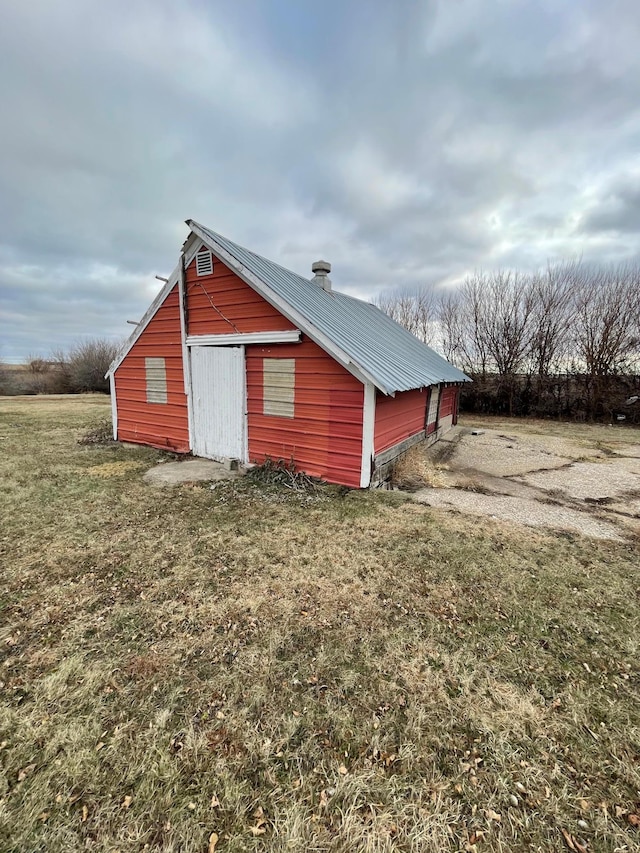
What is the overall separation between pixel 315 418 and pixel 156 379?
199 inches

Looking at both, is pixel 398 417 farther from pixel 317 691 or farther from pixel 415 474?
pixel 317 691

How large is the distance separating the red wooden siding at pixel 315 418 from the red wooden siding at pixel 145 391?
2479mm

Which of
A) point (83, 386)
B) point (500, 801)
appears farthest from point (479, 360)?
point (83, 386)

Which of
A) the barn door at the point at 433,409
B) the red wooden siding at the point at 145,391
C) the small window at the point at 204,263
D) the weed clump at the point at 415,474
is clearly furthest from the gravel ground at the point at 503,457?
the small window at the point at 204,263

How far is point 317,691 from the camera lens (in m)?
2.59

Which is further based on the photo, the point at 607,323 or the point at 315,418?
the point at 607,323

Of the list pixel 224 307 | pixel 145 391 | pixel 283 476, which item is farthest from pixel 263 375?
pixel 145 391

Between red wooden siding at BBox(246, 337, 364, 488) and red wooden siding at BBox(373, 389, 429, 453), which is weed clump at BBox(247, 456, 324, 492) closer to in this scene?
red wooden siding at BBox(246, 337, 364, 488)

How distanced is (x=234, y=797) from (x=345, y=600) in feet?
5.99

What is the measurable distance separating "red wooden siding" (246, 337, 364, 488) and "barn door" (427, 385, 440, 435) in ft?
15.7

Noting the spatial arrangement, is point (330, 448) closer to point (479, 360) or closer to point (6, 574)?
point (6, 574)

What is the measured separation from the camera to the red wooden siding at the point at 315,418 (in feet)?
21.5

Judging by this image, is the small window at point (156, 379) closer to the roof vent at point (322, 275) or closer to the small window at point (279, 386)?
the small window at point (279, 386)

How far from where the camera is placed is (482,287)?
65.7 ft
